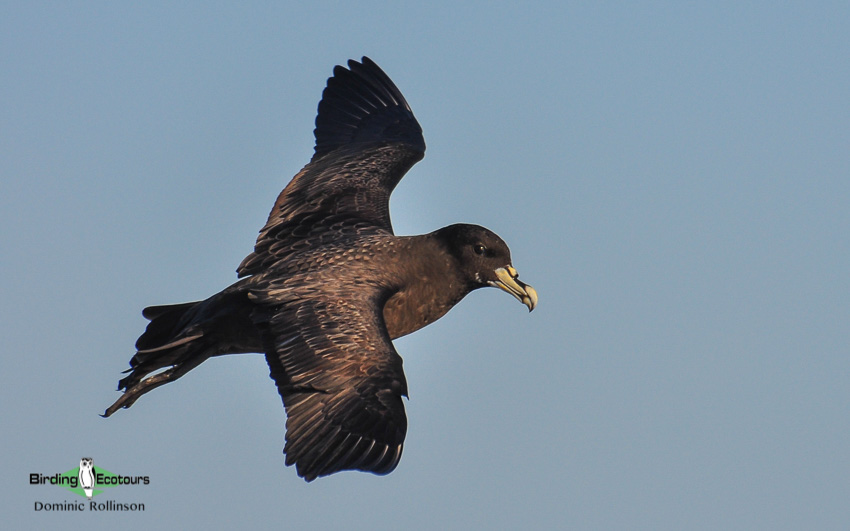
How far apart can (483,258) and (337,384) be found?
2.79m

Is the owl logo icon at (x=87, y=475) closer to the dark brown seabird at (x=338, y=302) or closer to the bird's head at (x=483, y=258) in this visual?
the dark brown seabird at (x=338, y=302)

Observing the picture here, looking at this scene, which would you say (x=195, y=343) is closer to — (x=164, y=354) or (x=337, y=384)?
(x=164, y=354)

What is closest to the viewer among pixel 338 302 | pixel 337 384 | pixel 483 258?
pixel 337 384

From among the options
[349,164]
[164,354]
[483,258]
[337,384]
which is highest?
[349,164]

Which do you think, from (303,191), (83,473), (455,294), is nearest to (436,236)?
(455,294)

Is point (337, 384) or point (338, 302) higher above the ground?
point (338, 302)

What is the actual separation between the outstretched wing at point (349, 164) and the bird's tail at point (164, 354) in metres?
0.95

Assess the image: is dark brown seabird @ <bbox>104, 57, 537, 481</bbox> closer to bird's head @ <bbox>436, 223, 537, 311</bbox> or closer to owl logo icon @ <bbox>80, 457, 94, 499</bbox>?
bird's head @ <bbox>436, 223, 537, 311</bbox>

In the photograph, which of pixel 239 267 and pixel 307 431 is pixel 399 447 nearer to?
pixel 307 431

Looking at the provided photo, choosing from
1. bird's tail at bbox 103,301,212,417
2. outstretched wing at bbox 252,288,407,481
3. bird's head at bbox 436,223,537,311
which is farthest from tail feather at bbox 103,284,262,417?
bird's head at bbox 436,223,537,311

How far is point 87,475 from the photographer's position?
562 inches

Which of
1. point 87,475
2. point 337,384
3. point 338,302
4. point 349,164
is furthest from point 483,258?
point 87,475

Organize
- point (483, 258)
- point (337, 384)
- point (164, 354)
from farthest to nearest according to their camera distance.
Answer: point (483, 258)
point (164, 354)
point (337, 384)

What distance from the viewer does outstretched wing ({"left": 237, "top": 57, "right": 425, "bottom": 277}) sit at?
13.6m
